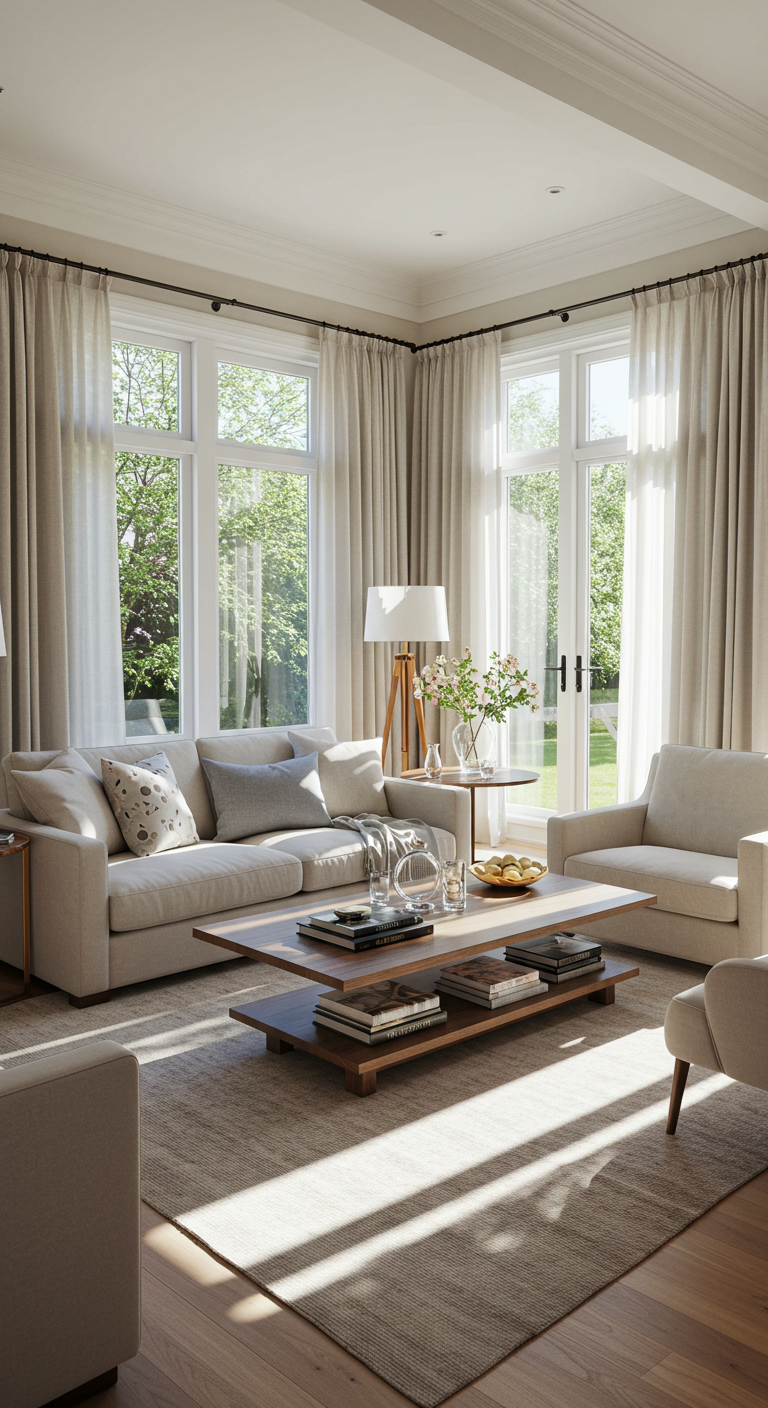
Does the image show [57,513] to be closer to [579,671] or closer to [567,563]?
[567,563]

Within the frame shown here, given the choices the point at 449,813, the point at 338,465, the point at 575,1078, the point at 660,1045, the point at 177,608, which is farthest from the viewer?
the point at 338,465

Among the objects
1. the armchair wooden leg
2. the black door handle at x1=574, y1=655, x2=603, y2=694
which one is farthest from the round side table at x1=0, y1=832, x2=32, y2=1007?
the black door handle at x1=574, y1=655, x2=603, y2=694

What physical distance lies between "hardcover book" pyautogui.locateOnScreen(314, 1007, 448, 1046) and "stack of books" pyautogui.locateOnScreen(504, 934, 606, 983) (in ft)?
1.75

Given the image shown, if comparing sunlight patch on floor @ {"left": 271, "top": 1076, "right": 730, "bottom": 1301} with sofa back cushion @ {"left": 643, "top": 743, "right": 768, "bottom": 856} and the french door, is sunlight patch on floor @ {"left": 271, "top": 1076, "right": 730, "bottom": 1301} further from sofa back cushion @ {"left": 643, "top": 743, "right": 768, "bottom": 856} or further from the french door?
the french door

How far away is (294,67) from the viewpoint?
151 inches

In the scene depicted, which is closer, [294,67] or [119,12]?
[119,12]

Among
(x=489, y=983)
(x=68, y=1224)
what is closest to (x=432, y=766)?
(x=489, y=983)

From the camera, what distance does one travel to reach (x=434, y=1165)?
251 centimetres

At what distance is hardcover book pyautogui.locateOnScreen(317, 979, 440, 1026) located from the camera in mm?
2959

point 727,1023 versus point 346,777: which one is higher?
point 346,777

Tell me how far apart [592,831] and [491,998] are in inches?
54.9

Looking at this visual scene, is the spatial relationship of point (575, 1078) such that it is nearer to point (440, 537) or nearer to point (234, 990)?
point (234, 990)

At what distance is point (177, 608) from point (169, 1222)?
12.2ft

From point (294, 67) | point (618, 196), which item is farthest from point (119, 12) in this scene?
point (618, 196)
